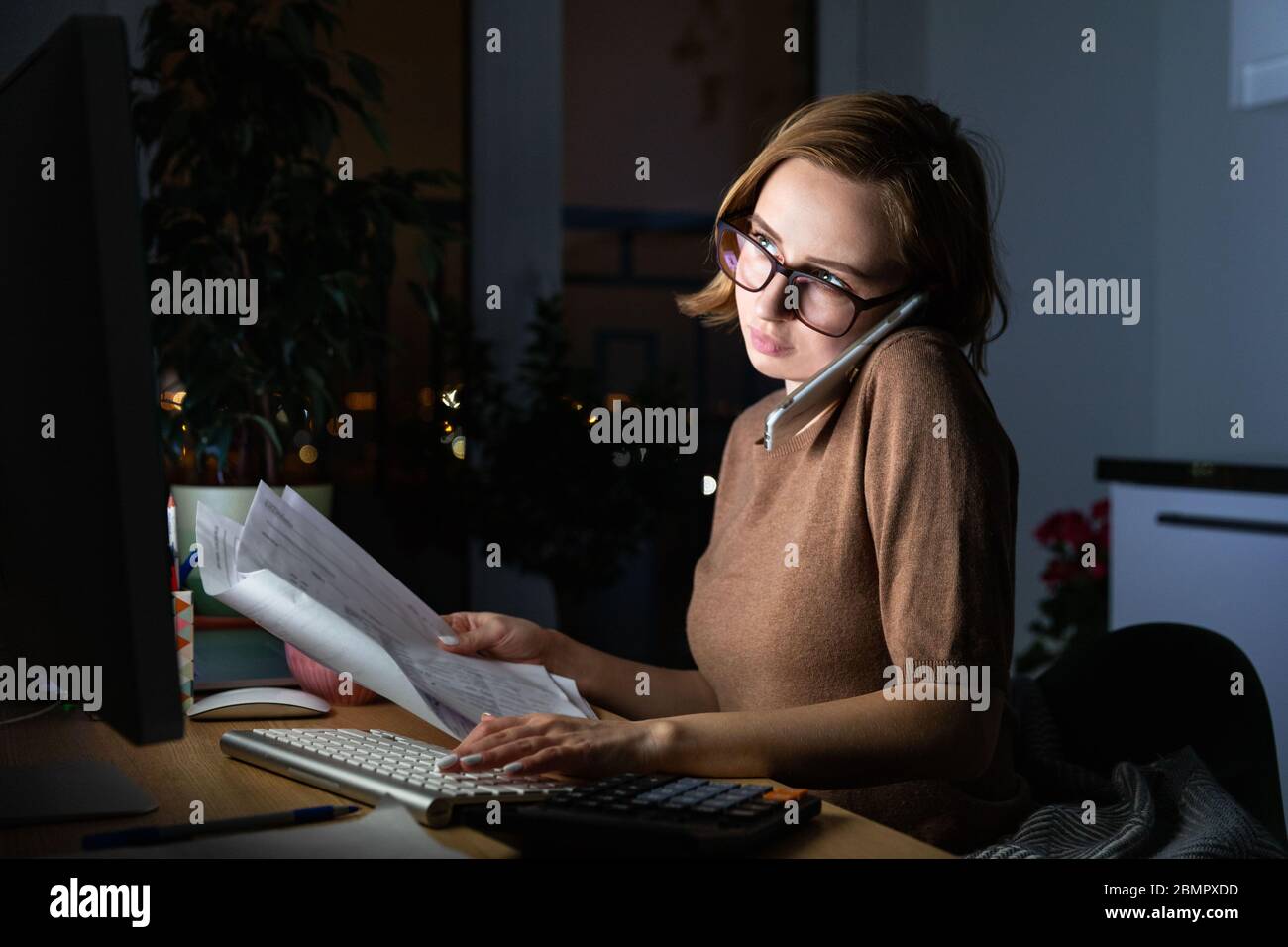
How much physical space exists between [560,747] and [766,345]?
17.7 inches

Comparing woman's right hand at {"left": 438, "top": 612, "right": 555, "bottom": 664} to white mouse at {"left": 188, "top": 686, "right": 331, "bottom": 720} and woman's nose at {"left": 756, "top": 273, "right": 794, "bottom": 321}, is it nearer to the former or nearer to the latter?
white mouse at {"left": 188, "top": 686, "right": 331, "bottom": 720}

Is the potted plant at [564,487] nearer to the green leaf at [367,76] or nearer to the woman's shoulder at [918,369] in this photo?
the green leaf at [367,76]

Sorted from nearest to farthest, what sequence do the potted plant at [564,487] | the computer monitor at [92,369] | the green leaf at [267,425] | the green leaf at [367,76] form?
1. the computer monitor at [92,369]
2. the green leaf at [267,425]
3. the green leaf at [367,76]
4. the potted plant at [564,487]

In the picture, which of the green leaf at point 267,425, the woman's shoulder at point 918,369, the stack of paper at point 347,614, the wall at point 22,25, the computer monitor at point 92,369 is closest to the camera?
the computer monitor at point 92,369

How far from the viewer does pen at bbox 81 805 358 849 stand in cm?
65

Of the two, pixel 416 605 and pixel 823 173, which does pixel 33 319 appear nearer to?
pixel 416 605

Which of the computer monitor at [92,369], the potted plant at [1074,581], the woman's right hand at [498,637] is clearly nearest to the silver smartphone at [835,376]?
the woman's right hand at [498,637]

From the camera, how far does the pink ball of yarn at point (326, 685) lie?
108cm

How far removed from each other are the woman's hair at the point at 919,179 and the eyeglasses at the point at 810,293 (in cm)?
5

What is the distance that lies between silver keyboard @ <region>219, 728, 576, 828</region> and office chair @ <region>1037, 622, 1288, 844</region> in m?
→ 0.61

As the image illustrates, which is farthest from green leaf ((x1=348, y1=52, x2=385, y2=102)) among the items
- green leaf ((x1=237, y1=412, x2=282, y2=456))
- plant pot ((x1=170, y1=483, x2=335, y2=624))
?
plant pot ((x1=170, y1=483, x2=335, y2=624))

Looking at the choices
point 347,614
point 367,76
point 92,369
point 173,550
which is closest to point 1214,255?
point 367,76

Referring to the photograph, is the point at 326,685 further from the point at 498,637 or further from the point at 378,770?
the point at 378,770
